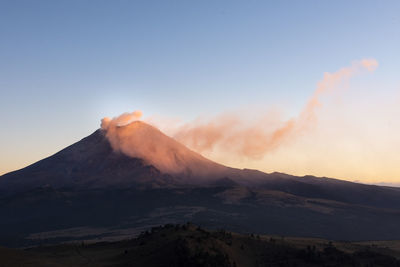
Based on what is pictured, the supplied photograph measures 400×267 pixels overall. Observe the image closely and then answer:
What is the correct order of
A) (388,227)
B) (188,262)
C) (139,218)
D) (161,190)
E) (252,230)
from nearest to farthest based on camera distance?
(188,262) → (252,230) → (388,227) → (139,218) → (161,190)

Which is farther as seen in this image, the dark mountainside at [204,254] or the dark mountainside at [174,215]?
the dark mountainside at [174,215]

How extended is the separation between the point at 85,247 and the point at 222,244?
21.3 metres

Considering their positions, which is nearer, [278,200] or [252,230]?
[252,230]

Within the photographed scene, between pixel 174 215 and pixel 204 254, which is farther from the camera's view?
pixel 174 215

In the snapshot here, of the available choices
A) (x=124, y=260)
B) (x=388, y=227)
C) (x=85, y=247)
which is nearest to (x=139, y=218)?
(x=388, y=227)

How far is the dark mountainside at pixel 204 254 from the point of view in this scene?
42.7 m

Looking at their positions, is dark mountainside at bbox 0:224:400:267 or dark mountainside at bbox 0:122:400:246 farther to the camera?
dark mountainside at bbox 0:122:400:246

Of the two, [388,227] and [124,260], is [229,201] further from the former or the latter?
[124,260]

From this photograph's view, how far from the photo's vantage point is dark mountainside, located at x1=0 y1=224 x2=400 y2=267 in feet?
140

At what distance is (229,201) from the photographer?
18362cm

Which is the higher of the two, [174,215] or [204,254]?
[204,254]

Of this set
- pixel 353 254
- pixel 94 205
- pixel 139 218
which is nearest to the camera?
pixel 353 254

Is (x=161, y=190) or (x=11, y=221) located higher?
(x=161, y=190)

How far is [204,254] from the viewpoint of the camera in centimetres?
4116
